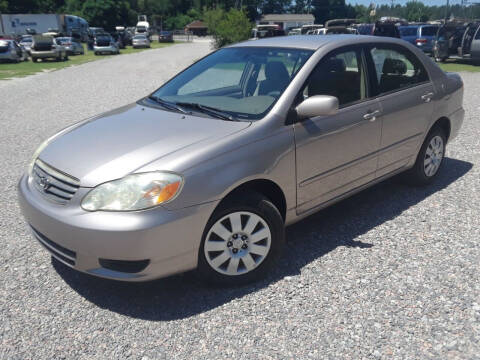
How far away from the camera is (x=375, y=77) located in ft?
13.7

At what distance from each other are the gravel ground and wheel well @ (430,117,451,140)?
3.05ft

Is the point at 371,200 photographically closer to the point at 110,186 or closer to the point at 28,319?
the point at 110,186

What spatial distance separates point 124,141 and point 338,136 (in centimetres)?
173

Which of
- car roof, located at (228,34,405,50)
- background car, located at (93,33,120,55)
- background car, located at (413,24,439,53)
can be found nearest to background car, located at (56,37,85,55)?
background car, located at (93,33,120,55)

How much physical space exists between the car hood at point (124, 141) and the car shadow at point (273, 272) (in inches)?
35.4

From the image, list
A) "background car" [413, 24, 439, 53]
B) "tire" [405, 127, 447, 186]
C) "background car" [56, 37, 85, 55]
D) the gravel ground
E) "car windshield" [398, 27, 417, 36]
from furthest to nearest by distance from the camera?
1. "background car" [56, 37, 85, 55]
2. "car windshield" [398, 27, 417, 36]
3. "background car" [413, 24, 439, 53]
4. "tire" [405, 127, 447, 186]
5. the gravel ground

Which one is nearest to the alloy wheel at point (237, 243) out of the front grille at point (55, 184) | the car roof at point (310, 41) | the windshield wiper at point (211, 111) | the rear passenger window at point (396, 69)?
the windshield wiper at point (211, 111)

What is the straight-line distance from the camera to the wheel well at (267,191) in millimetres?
3143

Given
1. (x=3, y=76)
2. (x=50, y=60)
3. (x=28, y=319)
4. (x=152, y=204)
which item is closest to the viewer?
(x=152, y=204)

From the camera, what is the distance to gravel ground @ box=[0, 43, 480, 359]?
8.75 ft

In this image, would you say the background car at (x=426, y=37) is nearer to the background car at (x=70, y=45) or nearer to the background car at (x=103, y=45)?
the background car at (x=103, y=45)

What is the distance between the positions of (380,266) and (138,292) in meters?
1.86

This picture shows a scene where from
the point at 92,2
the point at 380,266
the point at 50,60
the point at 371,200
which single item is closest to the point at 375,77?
the point at 371,200

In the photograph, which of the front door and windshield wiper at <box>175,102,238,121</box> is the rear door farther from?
windshield wiper at <box>175,102,238,121</box>
